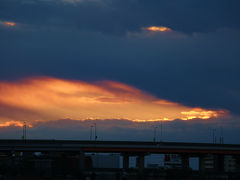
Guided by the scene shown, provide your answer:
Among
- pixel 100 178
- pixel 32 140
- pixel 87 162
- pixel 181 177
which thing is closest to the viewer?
pixel 100 178

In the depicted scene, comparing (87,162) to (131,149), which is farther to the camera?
(87,162)

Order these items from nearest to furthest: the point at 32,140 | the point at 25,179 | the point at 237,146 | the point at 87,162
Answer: the point at 25,179 → the point at 32,140 → the point at 237,146 → the point at 87,162

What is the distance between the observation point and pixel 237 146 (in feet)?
513

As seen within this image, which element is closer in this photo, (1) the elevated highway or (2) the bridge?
(1) the elevated highway

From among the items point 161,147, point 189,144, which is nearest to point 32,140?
point 161,147

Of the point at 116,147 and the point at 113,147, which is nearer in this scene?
the point at 113,147

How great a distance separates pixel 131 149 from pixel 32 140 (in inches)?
1389

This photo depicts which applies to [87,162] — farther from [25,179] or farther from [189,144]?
[25,179]

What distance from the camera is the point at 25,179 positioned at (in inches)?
3260

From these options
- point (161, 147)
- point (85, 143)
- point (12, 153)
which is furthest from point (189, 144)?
point (12, 153)

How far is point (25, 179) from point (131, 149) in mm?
70150

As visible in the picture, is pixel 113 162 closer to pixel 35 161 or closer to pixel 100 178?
pixel 35 161

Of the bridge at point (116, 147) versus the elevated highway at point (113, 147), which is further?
the bridge at point (116, 147)

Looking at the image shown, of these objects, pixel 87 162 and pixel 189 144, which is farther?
pixel 87 162
